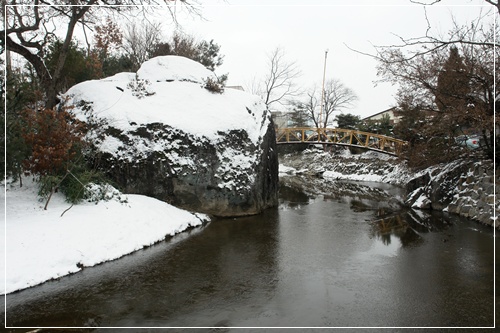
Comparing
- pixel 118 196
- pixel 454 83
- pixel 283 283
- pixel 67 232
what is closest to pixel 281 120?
pixel 454 83

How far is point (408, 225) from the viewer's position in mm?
11367

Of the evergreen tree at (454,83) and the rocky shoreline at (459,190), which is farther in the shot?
the evergreen tree at (454,83)

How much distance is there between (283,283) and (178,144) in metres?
6.98

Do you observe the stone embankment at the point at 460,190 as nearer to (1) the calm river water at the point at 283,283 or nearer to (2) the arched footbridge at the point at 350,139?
(1) the calm river water at the point at 283,283

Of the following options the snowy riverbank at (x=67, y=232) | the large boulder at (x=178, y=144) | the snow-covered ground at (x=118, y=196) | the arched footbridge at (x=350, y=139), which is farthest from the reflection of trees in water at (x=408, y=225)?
the arched footbridge at (x=350, y=139)

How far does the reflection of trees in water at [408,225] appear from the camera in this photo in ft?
31.6

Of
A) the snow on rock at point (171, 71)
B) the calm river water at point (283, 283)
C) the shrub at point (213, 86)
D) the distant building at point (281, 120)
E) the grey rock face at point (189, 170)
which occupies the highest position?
the distant building at point (281, 120)

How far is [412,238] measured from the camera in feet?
31.6

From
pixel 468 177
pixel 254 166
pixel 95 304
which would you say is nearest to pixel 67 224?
pixel 95 304

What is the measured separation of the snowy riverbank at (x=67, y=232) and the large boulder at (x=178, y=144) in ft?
4.17

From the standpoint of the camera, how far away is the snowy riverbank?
20.1 ft

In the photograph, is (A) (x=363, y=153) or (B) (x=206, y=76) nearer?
(B) (x=206, y=76)

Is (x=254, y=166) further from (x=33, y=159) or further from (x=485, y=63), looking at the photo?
(x=485, y=63)

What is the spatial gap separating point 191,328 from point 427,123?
13102 mm
